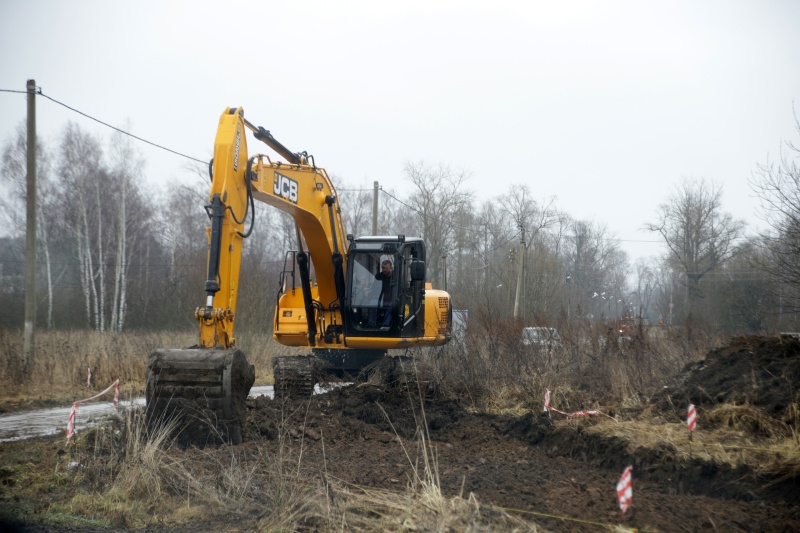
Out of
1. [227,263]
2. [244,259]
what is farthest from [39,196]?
[227,263]

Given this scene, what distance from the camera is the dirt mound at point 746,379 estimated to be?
920 centimetres

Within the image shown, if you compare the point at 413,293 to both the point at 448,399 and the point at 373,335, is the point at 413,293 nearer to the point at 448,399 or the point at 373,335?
the point at 373,335

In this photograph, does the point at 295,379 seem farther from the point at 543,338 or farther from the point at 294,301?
the point at 543,338

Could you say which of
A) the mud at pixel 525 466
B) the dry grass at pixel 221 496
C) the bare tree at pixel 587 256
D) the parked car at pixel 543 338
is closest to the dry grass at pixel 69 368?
the mud at pixel 525 466

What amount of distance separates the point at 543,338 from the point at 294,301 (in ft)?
17.6

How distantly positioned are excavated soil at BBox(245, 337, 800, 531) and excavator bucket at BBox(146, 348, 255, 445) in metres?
0.52

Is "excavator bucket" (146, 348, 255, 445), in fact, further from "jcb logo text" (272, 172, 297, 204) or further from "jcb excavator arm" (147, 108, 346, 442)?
"jcb logo text" (272, 172, 297, 204)

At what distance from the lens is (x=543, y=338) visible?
1633 cm

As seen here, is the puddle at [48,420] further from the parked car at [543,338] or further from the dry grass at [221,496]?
the parked car at [543,338]

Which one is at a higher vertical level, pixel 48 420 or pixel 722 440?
pixel 722 440

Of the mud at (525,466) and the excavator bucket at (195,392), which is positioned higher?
the excavator bucket at (195,392)

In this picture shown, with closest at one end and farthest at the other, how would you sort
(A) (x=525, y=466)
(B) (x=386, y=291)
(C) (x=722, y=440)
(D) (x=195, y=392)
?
(A) (x=525, y=466)
(C) (x=722, y=440)
(D) (x=195, y=392)
(B) (x=386, y=291)

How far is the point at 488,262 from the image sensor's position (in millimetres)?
44594

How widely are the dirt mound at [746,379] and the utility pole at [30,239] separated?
522 inches
